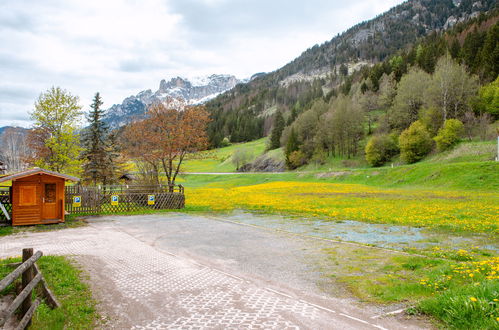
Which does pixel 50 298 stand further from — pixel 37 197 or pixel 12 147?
pixel 12 147

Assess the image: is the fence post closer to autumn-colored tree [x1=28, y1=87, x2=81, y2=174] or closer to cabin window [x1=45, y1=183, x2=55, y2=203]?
cabin window [x1=45, y1=183, x2=55, y2=203]

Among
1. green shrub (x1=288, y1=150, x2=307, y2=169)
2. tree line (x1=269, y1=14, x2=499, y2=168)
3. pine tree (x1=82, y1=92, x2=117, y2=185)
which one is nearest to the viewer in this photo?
pine tree (x1=82, y1=92, x2=117, y2=185)

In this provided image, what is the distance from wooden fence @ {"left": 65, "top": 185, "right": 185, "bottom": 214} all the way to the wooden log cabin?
9.65ft

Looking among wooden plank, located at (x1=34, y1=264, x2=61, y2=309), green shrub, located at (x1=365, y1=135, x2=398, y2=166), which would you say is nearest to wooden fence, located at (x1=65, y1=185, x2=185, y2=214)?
wooden plank, located at (x1=34, y1=264, x2=61, y2=309)

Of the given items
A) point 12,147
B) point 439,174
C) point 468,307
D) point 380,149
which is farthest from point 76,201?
point 12,147

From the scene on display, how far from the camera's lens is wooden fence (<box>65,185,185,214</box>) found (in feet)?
72.8

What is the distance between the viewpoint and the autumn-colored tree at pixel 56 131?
31688 millimetres

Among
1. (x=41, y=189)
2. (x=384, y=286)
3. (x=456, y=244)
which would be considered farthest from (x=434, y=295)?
(x=41, y=189)

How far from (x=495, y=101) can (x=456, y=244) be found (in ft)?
191

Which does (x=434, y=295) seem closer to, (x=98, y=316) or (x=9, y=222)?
(x=98, y=316)

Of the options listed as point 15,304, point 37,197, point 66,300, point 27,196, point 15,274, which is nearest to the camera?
point 15,304

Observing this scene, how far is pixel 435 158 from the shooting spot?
158 ft

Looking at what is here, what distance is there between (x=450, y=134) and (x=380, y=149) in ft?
45.2

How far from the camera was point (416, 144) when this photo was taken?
52.5m
